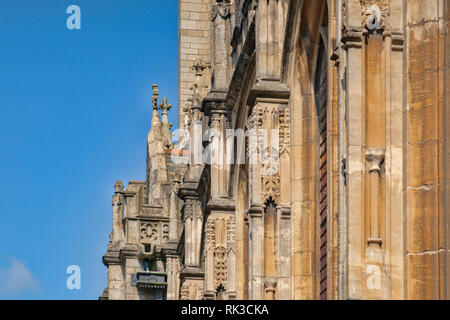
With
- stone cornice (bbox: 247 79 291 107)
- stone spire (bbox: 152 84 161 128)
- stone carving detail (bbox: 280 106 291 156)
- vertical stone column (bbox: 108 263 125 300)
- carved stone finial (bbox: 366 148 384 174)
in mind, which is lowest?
vertical stone column (bbox: 108 263 125 300)

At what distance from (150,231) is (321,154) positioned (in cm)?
2761

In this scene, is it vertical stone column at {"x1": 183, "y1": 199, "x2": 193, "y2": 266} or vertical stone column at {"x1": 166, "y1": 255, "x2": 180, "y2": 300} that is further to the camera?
vertical stone column at {"x1": 166, "y1": 255, "x2": 180, "y2": 300}

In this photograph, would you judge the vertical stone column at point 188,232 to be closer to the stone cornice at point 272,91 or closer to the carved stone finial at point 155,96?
the stone cornice at point 272,91

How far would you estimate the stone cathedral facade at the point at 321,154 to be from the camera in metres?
19.3

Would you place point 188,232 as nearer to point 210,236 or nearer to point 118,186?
point 210,236

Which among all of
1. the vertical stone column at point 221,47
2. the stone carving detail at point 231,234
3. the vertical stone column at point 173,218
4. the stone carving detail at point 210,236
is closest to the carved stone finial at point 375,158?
the stone carving detail at point 231,234

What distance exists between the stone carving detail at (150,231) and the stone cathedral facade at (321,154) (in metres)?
5.51

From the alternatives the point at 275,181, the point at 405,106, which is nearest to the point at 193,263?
the point at 275,181

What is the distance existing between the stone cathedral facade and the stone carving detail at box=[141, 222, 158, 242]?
5.51m

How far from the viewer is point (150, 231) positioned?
53.6m

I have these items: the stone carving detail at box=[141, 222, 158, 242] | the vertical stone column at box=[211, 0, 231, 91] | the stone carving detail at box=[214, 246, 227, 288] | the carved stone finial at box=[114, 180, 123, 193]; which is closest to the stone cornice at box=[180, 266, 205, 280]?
the stone carving detail at box=[214, 246, 227, 288]

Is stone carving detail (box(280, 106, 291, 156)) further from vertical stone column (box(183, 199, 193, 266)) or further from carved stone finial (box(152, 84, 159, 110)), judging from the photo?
carved stone finial (box(152, 84, 159, 110))

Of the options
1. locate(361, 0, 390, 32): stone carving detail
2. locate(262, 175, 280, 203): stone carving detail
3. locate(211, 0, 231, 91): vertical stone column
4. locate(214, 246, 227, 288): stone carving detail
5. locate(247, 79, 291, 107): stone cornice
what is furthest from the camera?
locate(211, 0, 231, 91): vertical stone column

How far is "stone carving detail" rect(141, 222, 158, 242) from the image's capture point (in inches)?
2108
